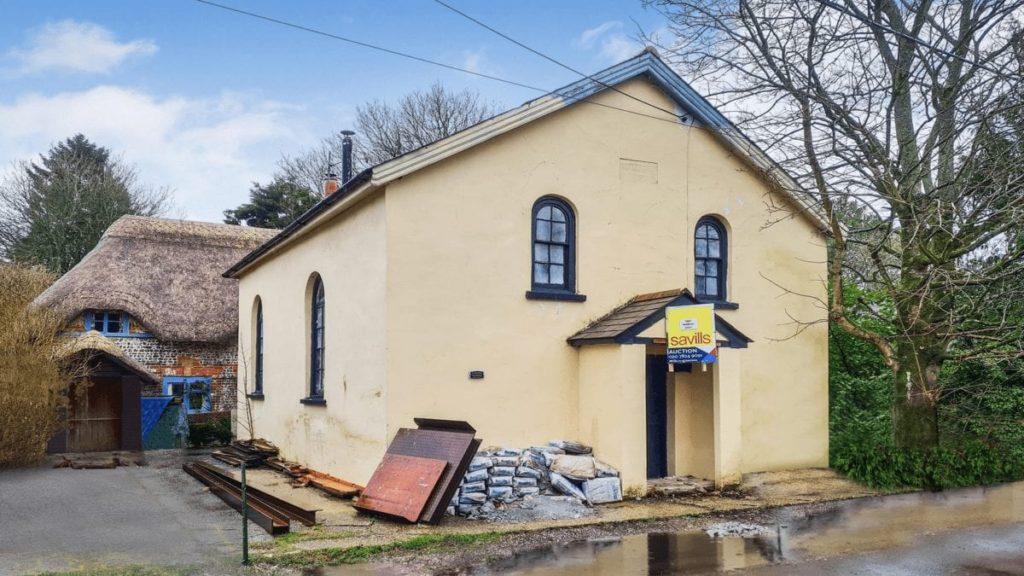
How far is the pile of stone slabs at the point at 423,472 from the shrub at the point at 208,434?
12541 mm

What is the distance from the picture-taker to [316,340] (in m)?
15.4

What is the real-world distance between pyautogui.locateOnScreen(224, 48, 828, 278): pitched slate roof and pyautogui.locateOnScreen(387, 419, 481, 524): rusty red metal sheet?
11.6ft

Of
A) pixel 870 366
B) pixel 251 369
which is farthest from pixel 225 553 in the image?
pixel 870 366

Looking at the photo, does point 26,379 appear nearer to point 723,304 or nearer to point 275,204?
point 723,304

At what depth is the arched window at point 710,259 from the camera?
14258 mm

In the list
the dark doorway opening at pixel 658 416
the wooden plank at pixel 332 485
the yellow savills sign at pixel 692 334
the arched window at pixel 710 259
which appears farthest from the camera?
the arched window at pixel 710 259

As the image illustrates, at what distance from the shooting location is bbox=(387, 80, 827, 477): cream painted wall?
12.0 metres

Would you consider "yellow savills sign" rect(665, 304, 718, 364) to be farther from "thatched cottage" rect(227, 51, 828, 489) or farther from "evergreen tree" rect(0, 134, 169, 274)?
"evergreen tree" rect(0, 134, 169, 274)

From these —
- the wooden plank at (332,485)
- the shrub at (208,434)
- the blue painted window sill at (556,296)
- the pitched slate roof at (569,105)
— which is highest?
the pitched slate roof at (569,105)

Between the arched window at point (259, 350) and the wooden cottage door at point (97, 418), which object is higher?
the arched window at point (259, 350)

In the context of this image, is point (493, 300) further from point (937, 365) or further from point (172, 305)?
point (172, 305)

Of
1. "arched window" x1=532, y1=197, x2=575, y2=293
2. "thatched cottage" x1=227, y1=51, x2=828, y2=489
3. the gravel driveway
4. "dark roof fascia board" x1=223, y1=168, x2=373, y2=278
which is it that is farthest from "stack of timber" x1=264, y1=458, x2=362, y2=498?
"dark roof fascia board" x1=223, y1=168, x2=373, y2=278

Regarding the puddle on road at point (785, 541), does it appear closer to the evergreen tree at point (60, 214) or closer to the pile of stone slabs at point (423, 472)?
the pile of stone slabs at point (423, 472)

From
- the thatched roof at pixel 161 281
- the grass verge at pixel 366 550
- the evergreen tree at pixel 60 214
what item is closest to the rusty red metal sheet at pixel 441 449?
the grass verge at pixel 366 550
